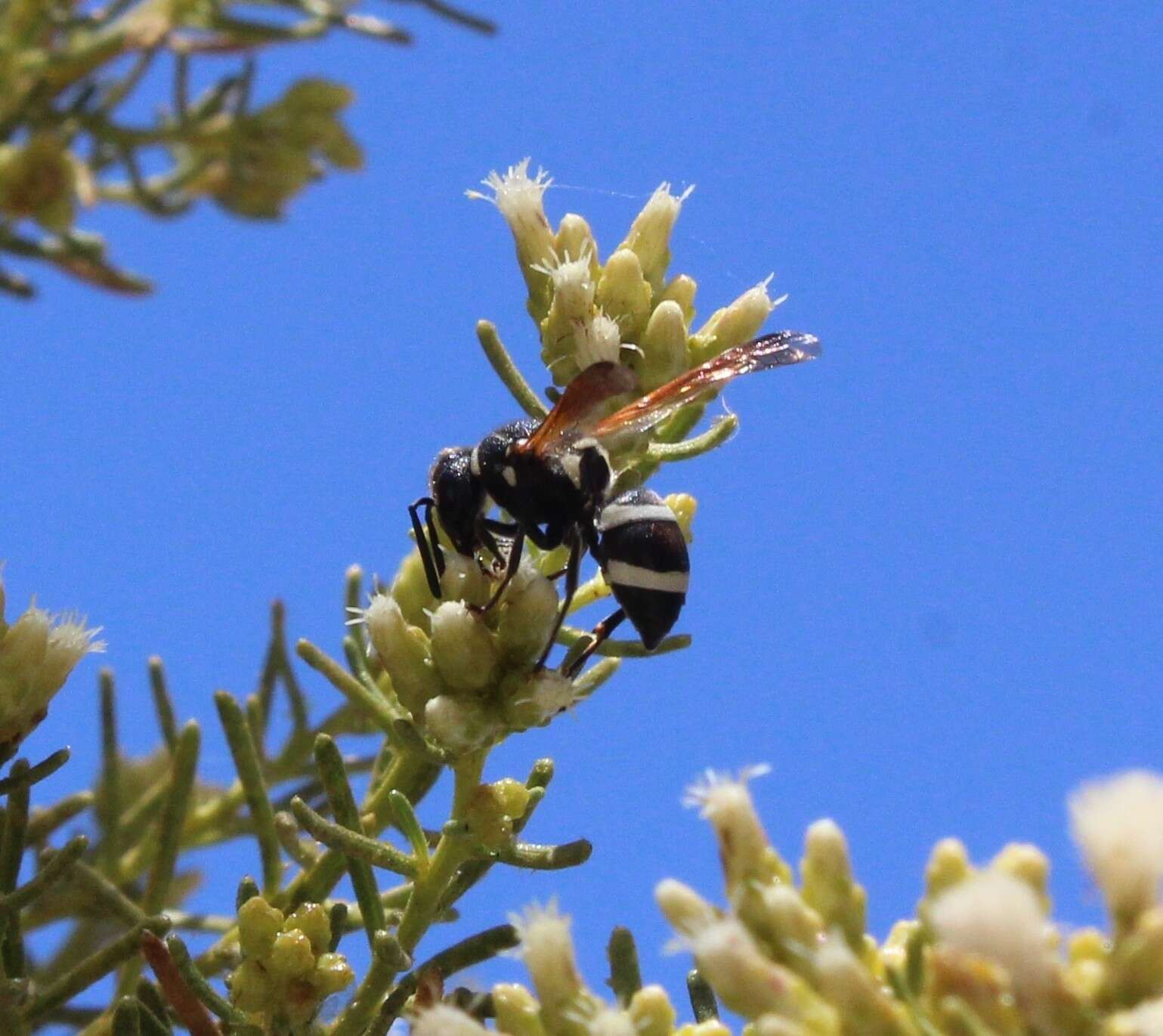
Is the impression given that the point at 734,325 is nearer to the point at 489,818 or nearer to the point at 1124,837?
the point at 489,818

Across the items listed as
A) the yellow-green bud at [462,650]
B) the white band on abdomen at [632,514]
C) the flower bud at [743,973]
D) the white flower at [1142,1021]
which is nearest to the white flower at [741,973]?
the flower bud at [743,973]

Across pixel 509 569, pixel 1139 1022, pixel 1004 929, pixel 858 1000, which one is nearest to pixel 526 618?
pixel 509 569

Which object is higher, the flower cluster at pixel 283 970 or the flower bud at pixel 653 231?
the flower bud at pixel 653 231

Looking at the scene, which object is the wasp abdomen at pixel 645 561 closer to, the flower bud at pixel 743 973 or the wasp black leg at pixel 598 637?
the wasp black leg at pixel 598 637

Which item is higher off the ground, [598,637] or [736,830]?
A: [598,637]

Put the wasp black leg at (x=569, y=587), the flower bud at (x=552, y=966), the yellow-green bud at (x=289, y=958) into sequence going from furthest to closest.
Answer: the wasp black leg at (x=569, y=587)
the yellow-green bud at (x=289, y=958)
the flower bud at (x=552, y=966)

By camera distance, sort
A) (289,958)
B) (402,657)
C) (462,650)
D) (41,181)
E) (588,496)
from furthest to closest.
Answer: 1. (41,181)
2. (588,496)
3. (402,657)
4. (462,650)
5. (289,958)
